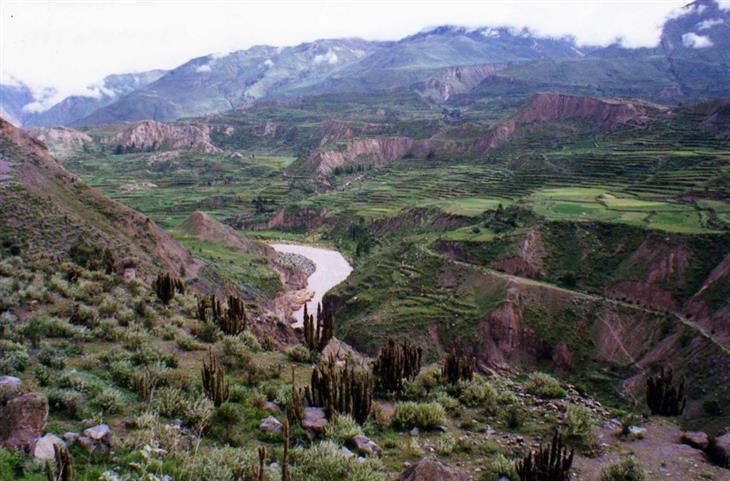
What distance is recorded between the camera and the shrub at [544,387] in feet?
60.7

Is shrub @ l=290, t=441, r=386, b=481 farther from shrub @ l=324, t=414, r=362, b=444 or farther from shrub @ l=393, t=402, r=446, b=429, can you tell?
shrub @ l=393, t=402, r=446, b=429

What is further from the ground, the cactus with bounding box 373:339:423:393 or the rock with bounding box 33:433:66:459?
the rock with bounding box 33:433:66:459

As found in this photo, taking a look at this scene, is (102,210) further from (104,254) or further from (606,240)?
(606,240)

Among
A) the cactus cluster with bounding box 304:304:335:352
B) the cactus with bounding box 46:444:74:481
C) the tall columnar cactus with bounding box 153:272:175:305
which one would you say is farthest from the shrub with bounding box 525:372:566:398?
the tall columnar cactus with bounding box 153:272:175:305

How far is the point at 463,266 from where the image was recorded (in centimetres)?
5656

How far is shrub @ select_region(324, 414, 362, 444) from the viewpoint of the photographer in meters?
12.8

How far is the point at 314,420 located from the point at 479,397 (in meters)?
6.35

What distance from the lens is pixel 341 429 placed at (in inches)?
512

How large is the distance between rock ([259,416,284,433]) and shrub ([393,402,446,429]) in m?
3.49

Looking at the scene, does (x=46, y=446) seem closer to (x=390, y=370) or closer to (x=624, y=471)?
(x=390, y=370)

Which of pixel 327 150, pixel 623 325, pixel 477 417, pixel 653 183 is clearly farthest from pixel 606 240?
pixel 327 150

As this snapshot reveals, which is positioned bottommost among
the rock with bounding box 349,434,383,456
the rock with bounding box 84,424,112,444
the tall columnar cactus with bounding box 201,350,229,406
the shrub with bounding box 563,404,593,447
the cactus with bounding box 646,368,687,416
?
the cactus with bounding box 646,368,687,416

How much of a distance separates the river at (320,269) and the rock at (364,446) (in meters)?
46.4

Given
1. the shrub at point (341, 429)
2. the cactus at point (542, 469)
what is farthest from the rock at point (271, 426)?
the cactus at point (542, 469)
